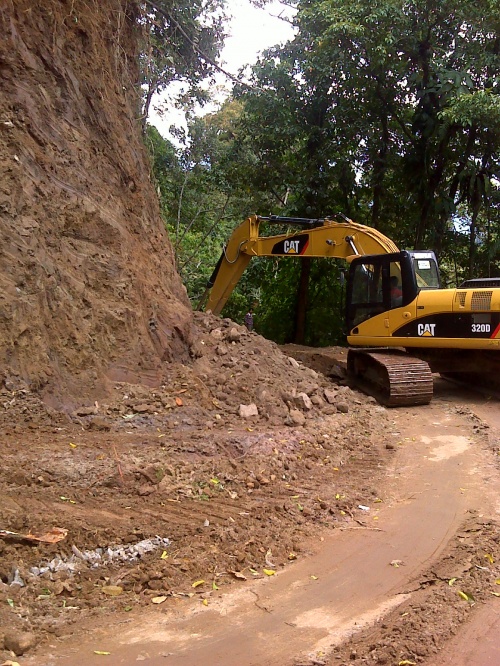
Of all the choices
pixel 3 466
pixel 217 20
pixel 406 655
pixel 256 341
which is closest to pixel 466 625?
pixel 406 655

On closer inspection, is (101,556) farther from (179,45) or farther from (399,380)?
(179,45)

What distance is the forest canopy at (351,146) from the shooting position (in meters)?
15.6

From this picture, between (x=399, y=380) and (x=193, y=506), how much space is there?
5.66 m

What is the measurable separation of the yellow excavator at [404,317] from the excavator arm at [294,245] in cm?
2

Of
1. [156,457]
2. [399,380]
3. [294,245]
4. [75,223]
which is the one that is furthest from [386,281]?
[156,457]

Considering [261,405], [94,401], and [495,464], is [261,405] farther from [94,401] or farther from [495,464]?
[495,464]

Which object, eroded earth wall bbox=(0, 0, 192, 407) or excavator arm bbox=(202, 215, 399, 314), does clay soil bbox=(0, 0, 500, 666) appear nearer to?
eroded earth wall bbox=(0, 0, 192, 407)

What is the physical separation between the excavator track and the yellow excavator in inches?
0.6

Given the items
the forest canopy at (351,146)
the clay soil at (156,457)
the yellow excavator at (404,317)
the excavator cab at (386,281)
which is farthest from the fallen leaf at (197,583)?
the forest canopy at (351,146)

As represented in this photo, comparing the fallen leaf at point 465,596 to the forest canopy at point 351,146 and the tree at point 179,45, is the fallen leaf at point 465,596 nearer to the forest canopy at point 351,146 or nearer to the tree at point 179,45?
the tree at point 179,45

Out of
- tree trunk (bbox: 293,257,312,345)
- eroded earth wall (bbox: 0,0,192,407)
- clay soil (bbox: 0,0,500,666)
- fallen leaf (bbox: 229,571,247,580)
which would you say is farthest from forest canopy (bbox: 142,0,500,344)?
fallen leaf (bbox: 229,571,247,580)

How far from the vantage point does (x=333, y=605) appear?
366 centimetres

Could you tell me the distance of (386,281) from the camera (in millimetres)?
10961

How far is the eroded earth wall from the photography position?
6.61 metres
